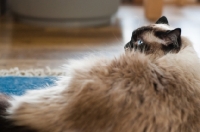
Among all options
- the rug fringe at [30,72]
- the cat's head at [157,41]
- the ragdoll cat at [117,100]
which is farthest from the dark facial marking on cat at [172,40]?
the rug fringe at [30,72]

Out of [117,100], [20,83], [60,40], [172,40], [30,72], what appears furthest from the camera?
[60,40]

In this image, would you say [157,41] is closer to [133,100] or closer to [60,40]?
[133,100]

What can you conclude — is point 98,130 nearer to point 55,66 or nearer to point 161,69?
point 161,69

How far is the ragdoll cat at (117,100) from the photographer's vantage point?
0.91 metres

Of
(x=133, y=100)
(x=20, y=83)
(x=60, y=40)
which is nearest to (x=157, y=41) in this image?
(x=133, y=100)

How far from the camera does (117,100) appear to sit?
0.91 metres

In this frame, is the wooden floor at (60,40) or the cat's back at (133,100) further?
the wooden floor at (60,40)

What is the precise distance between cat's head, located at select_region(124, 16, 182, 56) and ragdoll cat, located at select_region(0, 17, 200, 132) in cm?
12

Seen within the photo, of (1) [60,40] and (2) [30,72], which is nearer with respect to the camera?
(2) [30,72]

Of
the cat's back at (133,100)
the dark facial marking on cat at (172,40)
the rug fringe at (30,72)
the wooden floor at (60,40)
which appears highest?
the wooden floor at (60,40)

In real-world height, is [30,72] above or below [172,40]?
above

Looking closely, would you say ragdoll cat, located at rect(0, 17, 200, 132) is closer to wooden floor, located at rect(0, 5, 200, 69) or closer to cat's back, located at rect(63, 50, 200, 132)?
cat's back, located at rect(63, 50, 200, 132)

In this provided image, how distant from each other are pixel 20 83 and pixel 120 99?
3.02 ft

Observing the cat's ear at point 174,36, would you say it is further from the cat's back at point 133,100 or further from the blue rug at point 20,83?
the blue rug at point 20,83
